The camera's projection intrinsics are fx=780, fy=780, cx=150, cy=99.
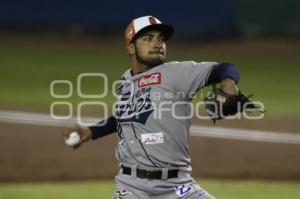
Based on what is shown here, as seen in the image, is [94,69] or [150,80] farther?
[94,69]

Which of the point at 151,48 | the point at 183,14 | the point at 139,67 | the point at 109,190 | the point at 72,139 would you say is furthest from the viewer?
the point at 183,14

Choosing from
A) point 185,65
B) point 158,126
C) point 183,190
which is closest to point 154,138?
→ point 158,126

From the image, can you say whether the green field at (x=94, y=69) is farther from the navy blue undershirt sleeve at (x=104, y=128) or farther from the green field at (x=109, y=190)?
the navy blue undershirt sleeve at (x=104, y=128)

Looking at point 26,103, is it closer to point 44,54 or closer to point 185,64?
point 44,54

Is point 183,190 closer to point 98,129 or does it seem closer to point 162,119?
point 162,119

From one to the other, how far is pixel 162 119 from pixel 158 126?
55 mm

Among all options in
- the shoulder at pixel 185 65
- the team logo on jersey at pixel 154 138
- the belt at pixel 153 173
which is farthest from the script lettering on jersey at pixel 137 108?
the belt at pixel 153 173

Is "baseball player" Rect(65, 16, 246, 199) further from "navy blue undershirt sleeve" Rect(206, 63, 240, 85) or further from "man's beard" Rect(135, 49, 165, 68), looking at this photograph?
"navy blue undershirt sleeve" Rect(206, 63, 240, 85)

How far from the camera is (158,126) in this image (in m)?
5.34

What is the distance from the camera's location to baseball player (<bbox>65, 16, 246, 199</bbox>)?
532 centimetres

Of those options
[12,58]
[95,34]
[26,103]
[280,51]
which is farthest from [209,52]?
[26,103]

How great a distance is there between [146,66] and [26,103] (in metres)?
8.66

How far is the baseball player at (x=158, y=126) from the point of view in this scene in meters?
5.32

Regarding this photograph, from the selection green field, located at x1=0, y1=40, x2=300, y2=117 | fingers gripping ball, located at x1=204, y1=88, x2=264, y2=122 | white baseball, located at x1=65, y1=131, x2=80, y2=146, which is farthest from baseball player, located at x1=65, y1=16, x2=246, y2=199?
green field, located at x1=0, y1=40, x2=300, y2=117
